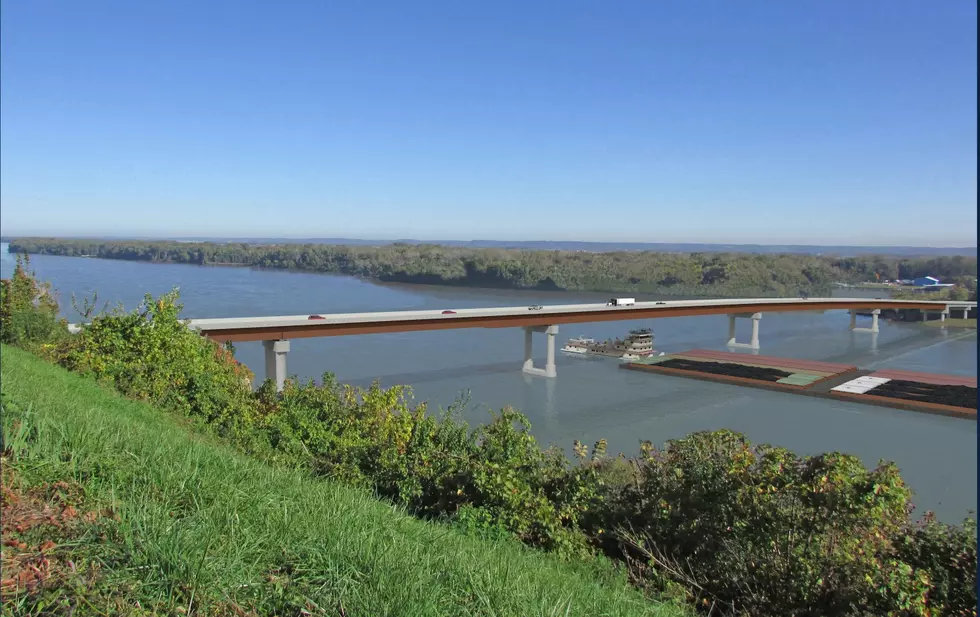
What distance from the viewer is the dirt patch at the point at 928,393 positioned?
98.5 feet

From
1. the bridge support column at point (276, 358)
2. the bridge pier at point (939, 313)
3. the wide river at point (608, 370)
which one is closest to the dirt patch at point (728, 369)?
the wide river at point (608, 370)

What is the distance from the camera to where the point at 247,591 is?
109 inches

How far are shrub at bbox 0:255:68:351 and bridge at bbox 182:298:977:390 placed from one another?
3903mm

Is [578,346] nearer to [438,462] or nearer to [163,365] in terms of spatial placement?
[163,365]

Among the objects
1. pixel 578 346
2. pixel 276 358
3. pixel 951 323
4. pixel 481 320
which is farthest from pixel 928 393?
pixel 951 323

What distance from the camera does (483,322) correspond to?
116ft

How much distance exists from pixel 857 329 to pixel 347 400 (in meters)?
61.0

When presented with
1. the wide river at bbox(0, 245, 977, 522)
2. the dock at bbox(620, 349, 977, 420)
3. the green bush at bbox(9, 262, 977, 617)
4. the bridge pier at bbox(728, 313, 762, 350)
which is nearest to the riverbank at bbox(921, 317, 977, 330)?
the wide river at bbox(0, 245, 977, 522)

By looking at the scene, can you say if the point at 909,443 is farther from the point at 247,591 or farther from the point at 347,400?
the point at 247,591

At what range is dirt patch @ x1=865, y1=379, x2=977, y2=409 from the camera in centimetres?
3003

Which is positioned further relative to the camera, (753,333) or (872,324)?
(872,324)

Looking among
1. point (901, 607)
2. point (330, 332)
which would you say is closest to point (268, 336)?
point (330, 332)

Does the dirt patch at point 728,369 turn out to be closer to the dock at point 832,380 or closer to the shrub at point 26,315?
the dock at point 832,380

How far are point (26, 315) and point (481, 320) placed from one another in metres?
22.6
